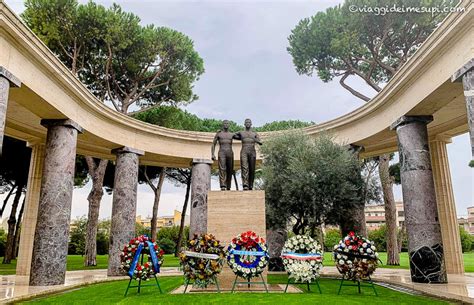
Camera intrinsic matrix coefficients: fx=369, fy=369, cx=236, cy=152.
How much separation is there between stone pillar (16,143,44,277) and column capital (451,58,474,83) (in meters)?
16.6

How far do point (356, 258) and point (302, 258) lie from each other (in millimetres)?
1356

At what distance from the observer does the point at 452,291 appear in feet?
32.2

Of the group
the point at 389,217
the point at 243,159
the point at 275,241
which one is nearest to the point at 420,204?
the point at 243,159

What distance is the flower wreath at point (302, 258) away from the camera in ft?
31.7

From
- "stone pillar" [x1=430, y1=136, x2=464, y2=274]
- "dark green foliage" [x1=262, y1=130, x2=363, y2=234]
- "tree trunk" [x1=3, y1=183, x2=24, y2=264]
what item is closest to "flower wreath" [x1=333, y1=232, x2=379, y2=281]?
"dark green foliage" [x1=262, y1=130, x2=363, y2=234]

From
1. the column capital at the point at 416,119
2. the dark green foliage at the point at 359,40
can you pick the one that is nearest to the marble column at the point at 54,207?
the column capital at the point at 416,119

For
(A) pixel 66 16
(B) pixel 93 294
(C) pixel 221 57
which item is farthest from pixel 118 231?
(A) pixel 66 16

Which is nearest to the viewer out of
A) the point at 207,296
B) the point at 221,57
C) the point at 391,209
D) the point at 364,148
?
the point at 207,296

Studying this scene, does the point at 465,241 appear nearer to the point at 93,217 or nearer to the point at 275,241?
the point at 275,241

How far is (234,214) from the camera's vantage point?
435 inches

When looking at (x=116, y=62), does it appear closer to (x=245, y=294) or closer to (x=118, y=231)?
(x=118, y=231)

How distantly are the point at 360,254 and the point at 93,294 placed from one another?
23.4ft

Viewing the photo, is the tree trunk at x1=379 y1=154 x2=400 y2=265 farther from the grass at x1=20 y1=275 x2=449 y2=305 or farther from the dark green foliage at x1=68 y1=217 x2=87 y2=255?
the dark green foliage at x1=68 y1=217 x2=87 y2=255

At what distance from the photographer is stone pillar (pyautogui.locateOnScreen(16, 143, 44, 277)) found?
1599 cm
